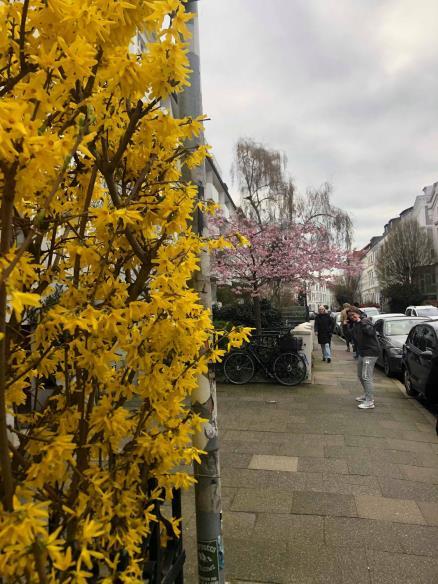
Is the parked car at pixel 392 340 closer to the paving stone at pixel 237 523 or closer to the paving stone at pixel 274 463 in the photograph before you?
the paving stone at pixel 274 463

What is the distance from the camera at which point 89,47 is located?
1.64 m

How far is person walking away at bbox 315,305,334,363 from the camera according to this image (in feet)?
51.3

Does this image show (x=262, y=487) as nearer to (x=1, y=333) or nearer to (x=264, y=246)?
(x=1, y=333)

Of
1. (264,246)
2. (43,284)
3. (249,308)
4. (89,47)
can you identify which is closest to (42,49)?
(89,47)

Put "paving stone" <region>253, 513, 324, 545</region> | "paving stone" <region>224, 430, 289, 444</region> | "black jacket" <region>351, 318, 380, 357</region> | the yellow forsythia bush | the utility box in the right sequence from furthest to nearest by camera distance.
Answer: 1. the utility box
2. "black jacket" <region>351, 318, 380, 357</region>
3. "paving stone" <region>224, 430, 289, 444</region>
4. "paving stone" <region>253, 513, 324, 545</region>
5. the yellow forsythia bush

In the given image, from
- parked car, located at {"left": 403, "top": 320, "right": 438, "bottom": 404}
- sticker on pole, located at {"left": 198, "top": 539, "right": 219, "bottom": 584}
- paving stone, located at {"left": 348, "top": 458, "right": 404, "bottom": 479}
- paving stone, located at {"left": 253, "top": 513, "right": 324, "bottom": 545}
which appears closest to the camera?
sticker on pole, located at {"left": 198, "top": 539, "right": 219, "bottom": 584}

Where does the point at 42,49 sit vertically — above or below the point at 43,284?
above

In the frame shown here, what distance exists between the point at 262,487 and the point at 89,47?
4626 millimetres

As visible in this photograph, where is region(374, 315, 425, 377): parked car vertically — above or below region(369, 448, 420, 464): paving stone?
above

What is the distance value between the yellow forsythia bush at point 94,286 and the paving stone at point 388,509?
116 inches

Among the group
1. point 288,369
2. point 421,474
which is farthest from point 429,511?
point 288,369

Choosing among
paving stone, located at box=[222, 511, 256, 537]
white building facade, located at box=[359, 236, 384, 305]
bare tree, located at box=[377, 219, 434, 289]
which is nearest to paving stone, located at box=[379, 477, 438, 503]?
paving stone, located at box=[222, 511, 256, 537]

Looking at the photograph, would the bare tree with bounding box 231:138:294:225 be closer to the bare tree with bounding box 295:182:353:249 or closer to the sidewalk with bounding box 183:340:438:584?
the bare tree with bounding box 295:182:353:249

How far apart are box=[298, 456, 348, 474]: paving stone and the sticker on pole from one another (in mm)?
3021
